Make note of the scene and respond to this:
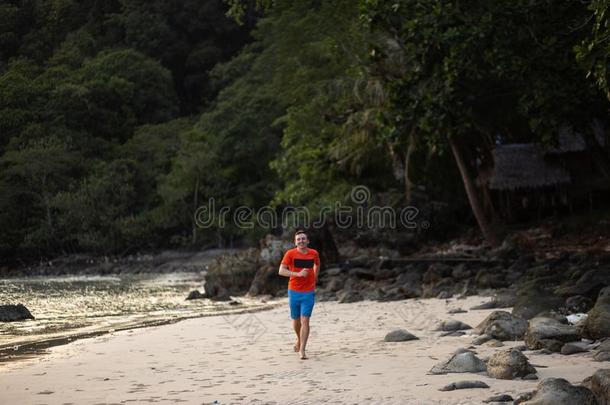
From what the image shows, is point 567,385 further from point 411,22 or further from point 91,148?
point 91,148

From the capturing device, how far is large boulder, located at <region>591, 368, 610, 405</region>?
16.9 feet

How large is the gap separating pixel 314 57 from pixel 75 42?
36001 millimetres

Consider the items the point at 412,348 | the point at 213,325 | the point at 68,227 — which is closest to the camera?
the point at 412,348

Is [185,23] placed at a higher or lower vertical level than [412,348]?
higher

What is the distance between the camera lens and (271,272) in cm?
2008

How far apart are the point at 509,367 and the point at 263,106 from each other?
4092cm

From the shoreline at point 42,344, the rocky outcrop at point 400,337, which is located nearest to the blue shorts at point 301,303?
the rocky outcrop at point 400,337

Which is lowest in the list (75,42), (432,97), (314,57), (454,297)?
(454,297)

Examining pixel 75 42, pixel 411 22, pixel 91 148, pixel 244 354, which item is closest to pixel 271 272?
pixel 411 22

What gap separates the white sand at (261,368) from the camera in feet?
20.2

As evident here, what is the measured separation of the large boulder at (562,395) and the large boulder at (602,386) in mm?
86

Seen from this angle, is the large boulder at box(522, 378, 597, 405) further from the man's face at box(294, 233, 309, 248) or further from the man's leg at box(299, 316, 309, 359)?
the man's face at box(294, 233, 309, 248)

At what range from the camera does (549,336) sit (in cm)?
742

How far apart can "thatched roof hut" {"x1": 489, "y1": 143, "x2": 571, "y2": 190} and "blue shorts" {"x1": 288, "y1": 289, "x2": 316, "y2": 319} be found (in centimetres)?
1810
